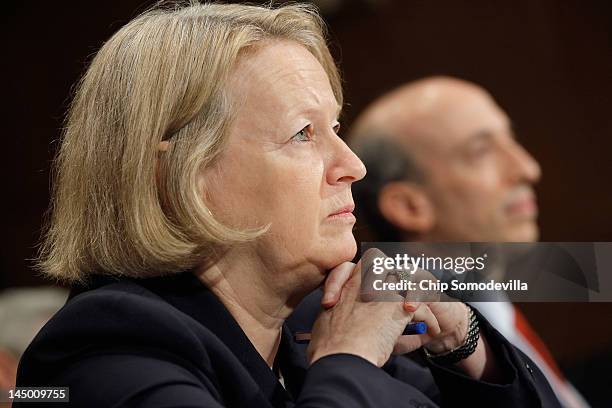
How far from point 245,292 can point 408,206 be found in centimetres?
119

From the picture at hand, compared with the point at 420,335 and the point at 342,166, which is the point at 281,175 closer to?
the point at 342,166

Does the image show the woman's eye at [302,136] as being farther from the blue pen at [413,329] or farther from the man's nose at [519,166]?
the man's nose at [519,166]

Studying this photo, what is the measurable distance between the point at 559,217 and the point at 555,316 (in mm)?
370

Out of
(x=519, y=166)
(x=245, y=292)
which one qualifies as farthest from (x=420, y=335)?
(x=519, y=166)

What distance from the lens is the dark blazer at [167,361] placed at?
129cm

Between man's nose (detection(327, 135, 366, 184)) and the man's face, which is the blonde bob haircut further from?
the man's face

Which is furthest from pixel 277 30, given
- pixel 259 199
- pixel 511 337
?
pixel 511 337

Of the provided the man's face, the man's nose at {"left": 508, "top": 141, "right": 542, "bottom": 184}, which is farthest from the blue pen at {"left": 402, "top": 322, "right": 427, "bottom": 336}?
the man's nose at {"left": 508, "top": 141, "right": 542, "bottom": 184}

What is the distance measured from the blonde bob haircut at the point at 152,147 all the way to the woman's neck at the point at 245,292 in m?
0.05

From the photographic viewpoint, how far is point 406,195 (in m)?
2.67

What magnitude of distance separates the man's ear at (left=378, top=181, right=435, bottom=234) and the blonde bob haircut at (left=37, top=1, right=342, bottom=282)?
1.17 meters

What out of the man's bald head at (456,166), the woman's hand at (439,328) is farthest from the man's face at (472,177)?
the woman's hand at (439,328)

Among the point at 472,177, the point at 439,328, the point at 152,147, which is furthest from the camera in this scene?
the point at 472,177

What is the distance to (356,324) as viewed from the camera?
4.78 ft
